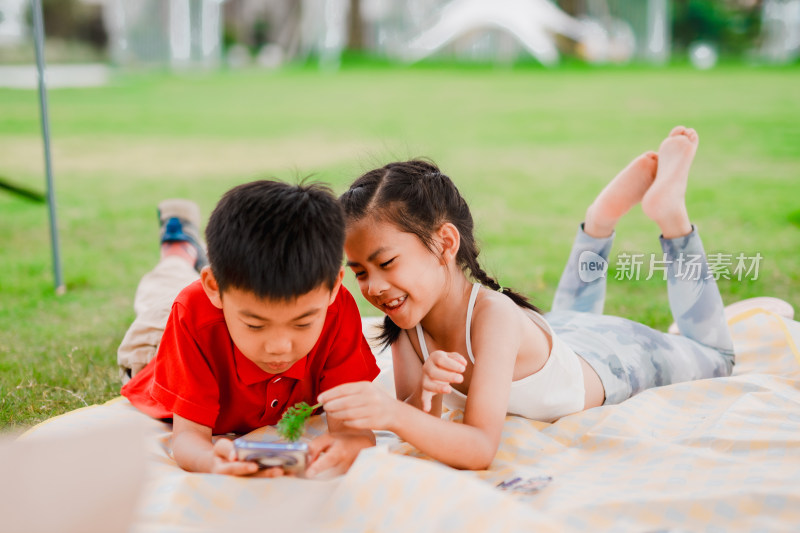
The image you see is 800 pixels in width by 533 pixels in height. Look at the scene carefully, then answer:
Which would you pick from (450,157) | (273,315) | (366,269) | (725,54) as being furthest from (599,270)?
(725,54)

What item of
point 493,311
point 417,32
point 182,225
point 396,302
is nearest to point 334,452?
point 396,302

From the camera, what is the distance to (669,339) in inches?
129

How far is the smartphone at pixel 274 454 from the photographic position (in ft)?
6.89

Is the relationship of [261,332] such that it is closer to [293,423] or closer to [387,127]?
[293,423]

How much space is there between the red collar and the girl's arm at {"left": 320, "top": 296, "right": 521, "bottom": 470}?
33 cm

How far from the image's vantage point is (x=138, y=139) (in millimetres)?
11195

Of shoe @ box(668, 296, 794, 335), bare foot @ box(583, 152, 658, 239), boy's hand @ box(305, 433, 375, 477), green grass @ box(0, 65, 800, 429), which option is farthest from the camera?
green grass @ box(0, 65, 800, 429)

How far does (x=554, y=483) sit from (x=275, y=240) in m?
0.97

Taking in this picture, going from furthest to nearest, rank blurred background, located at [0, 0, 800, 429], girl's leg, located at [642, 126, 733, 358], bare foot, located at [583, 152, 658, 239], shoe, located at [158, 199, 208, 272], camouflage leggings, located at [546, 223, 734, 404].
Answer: blurred background, located at [0, 0, 800, 429]
shoe, located at [158, 199, 208, 272]
bare foot, located at [583, 152, 658, 239]
girl's leg, located at [642, 126, 733, 358]
camouflage leggings, located at [546, 223, 734, 404]

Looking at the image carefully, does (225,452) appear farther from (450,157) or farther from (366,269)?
(450,157)

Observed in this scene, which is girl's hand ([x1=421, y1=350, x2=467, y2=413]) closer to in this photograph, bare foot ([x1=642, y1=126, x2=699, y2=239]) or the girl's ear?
the girl's ear

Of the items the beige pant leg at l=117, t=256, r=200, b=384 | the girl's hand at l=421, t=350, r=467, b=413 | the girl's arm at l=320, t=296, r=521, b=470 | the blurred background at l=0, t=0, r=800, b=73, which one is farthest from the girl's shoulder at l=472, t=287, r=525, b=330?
the blurred background at l=0, t=0, r=800, b=73

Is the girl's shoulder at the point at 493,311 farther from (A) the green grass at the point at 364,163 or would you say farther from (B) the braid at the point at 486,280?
(A) the green grass at the point at 364,163

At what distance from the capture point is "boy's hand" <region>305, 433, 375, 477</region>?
222 cm
